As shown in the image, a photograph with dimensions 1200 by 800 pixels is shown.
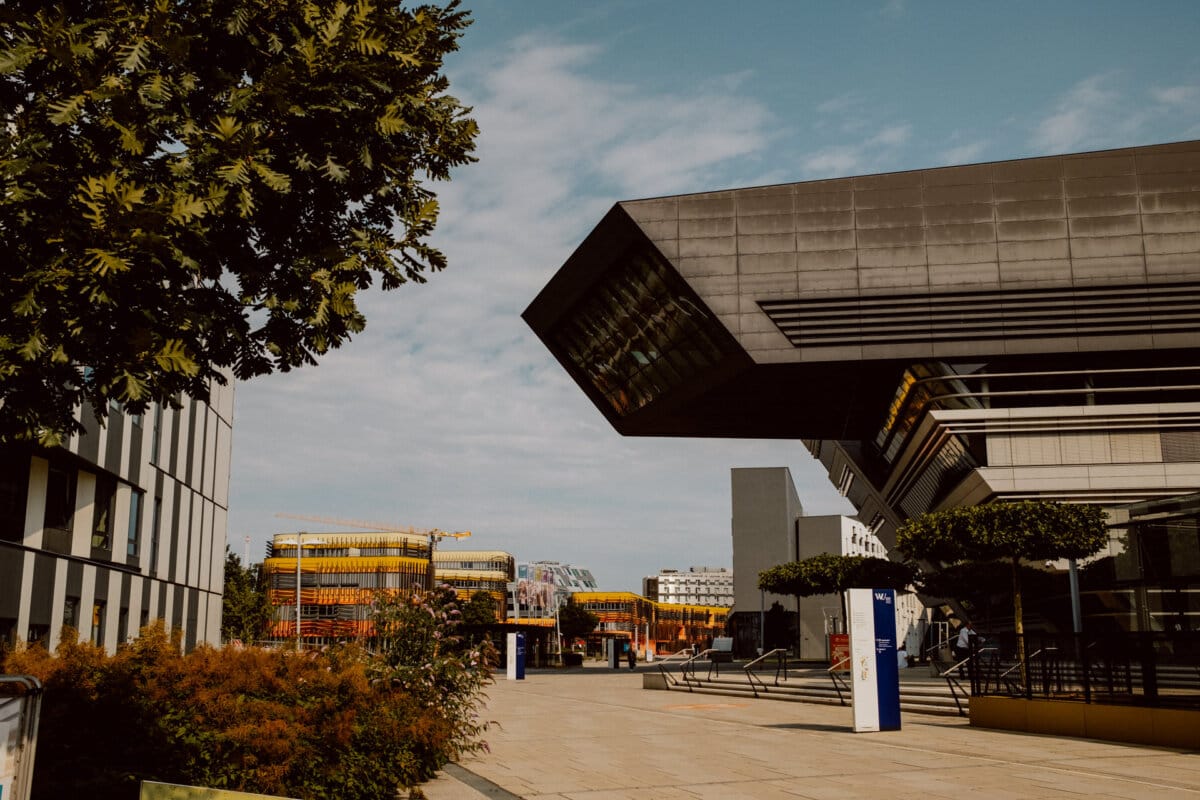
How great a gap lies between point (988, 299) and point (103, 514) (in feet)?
105

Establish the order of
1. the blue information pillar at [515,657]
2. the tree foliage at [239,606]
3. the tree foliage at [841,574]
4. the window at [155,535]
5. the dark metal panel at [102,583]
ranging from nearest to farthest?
the dark metal panel at [102,583] < the window at [155,535] < the tree foliage at [841,574] < the blue information pillar at [515,657] < the tree foliage at [239,606]

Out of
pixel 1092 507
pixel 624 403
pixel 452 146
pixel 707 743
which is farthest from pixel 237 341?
pixel 624 403

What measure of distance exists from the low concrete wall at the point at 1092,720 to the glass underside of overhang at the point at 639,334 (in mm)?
24046

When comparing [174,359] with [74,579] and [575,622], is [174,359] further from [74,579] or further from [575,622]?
[575,622]

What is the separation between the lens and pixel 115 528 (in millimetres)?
31000

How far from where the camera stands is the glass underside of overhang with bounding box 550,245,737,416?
4256cm

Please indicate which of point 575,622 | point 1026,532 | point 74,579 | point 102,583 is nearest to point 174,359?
point 1026,532

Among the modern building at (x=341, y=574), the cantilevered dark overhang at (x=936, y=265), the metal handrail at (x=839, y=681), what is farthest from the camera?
the modern building at (x=341, y=574)

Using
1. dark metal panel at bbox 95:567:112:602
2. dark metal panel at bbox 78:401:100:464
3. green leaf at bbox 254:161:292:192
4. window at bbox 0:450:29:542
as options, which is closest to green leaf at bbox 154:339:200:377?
green leaf at bbox 254:161:292:192

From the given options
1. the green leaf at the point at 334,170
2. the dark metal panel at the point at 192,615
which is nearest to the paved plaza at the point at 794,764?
the green leaf at the point at 334,170

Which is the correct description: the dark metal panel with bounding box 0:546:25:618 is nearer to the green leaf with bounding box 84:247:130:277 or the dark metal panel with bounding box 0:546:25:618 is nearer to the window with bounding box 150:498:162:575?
the window with bounding box 150:498:162:575

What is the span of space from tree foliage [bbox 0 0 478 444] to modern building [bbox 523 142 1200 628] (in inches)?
1368

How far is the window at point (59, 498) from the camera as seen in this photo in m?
27.2

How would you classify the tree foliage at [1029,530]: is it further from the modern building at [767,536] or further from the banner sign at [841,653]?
the modern building at [767,536]
